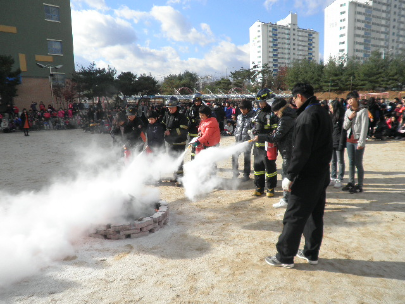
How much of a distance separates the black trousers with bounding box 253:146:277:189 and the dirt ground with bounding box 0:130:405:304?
1.62ft

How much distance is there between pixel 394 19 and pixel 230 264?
142 m

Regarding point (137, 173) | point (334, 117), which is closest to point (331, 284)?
point (334, 117)

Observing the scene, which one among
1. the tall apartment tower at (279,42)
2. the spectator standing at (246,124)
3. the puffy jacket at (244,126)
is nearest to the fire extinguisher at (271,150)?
the spectator standing at (246,124)

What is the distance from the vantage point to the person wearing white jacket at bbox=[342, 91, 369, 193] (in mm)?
5930

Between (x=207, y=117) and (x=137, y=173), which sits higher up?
(x=207, y=117)

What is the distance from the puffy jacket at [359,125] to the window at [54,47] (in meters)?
36.8

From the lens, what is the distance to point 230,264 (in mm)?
3574

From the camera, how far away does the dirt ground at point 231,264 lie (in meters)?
2.98

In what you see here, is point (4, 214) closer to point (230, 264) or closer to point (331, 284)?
point (230, 264)

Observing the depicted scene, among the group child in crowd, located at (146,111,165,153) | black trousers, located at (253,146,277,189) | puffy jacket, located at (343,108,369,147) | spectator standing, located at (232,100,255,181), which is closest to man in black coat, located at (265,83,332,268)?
black trousers, located at (253,146,277,189)

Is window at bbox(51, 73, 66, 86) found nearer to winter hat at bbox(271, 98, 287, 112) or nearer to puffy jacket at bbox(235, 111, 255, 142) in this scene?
puffy jacket at bbox(235, 111, 255, 142)

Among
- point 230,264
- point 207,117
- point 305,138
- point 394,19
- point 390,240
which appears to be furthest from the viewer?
point 394,19

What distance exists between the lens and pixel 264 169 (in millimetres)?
6402

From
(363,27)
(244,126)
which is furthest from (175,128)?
(363,27)
